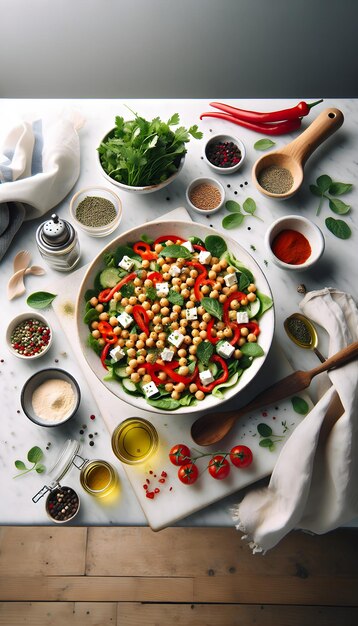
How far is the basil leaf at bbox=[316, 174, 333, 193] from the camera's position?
2.15m

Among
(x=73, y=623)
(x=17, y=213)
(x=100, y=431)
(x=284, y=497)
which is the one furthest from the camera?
(x=73, y=623)

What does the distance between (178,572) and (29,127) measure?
6.59 ft

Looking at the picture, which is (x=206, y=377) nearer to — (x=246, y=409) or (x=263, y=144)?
(x=246, y=409)

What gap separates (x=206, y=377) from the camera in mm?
1748

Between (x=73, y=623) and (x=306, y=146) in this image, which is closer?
(x=306, y=146)

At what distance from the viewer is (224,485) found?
1.78 m

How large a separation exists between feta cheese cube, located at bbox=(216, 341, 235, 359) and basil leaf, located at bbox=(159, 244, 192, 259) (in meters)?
0.34

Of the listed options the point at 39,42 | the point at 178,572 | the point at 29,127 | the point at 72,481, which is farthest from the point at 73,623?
the point at 39,42

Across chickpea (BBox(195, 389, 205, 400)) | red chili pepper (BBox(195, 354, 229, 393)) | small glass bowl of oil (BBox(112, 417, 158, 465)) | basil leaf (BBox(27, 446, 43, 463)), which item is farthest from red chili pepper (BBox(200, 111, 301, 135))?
basil leaf (BBox(27, 446, 43, 463))

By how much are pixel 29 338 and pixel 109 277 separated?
0.36m

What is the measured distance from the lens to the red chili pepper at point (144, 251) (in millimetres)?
1914

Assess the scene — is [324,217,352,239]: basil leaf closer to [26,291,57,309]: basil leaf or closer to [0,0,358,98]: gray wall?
[26,291,57,309]: basil leaf

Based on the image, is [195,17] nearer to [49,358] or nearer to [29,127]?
[29,127]

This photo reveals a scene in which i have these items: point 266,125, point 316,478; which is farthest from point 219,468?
point 266,125
